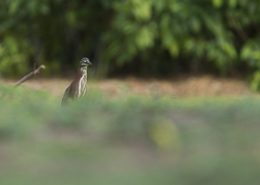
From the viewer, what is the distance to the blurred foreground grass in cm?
294

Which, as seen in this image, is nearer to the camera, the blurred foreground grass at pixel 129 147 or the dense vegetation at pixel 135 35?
the blurred foreground grass at pixel 129 147

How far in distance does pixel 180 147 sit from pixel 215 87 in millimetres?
9824

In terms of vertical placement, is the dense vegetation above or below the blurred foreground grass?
above

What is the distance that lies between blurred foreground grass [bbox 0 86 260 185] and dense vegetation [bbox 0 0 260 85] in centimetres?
887

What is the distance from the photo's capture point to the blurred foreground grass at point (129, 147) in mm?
2938

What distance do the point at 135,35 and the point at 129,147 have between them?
30.9 feet

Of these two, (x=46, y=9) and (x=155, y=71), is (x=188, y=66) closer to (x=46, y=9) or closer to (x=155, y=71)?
(x=155, y=71)

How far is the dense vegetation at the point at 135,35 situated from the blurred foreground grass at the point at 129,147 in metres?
8.87

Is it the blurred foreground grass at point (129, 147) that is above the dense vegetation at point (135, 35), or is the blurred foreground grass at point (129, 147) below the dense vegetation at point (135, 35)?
below

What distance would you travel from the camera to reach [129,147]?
325 centimetres

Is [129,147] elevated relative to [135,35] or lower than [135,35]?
lower

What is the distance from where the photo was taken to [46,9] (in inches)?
515

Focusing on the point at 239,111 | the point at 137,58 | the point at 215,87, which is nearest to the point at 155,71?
the point at 137,58

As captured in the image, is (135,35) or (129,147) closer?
(129,147)
